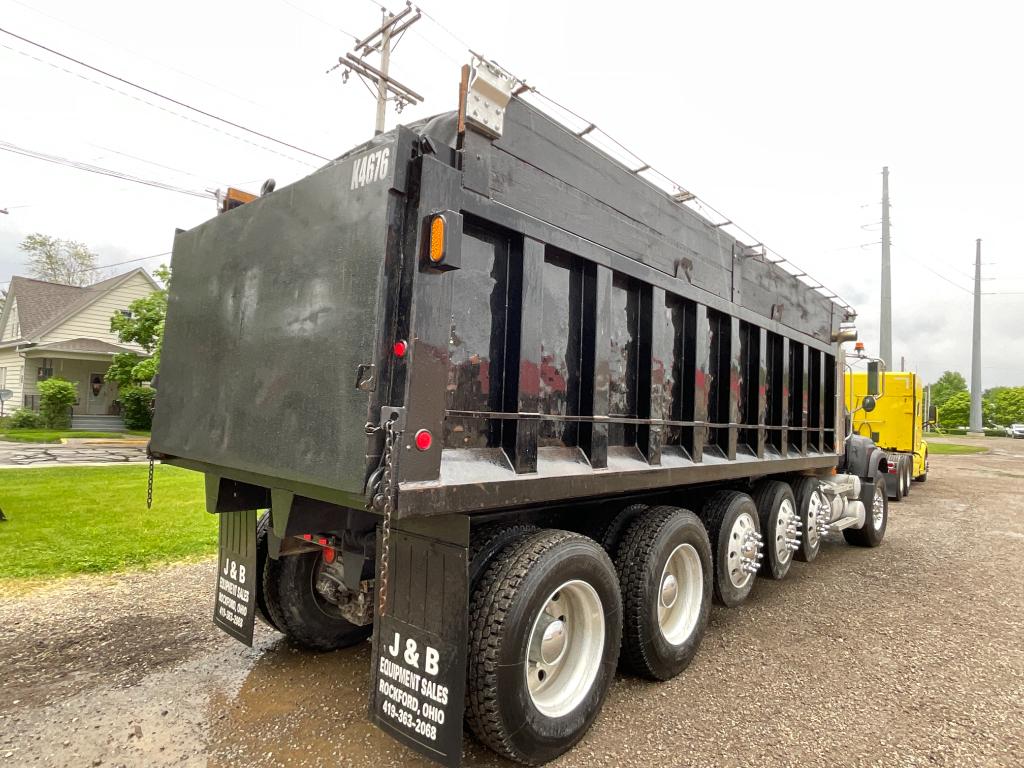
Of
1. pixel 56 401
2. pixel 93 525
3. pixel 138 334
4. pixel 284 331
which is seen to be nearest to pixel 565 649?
pixel 284 331

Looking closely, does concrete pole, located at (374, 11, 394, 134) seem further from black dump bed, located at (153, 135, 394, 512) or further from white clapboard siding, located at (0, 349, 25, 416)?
white clapboard siding, located at (0, 349, 25, 416)

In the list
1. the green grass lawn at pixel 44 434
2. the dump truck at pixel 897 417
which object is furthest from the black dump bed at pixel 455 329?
the green grass lawn at pixel 44 434

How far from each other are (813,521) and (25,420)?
84.9ft

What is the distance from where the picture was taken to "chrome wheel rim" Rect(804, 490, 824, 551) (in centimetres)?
624

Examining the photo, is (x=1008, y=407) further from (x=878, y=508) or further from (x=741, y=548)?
(x=741, y=548)

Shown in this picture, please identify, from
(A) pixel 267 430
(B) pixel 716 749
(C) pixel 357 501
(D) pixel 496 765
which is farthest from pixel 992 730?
(A) pixel 267 430

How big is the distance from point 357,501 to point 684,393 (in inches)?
101

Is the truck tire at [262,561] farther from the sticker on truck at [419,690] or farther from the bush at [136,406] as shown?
the bush at [136,406]

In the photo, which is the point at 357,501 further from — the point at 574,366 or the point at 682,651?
the point at 682,651

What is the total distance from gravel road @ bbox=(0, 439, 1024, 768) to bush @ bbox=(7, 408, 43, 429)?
70.8ft

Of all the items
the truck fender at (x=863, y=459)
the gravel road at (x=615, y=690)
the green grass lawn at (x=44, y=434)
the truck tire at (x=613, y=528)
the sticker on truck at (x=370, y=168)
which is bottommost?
the gravel road at (x=615, y=690)

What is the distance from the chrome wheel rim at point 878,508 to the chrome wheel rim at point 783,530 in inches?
105

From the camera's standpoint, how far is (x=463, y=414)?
257 centimetres

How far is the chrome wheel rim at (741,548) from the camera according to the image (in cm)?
460
